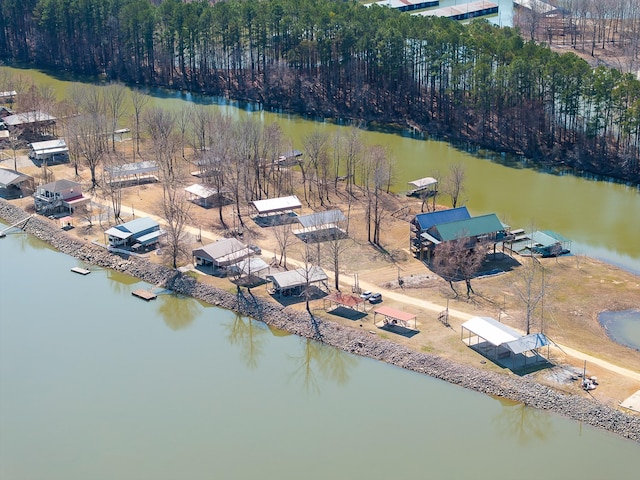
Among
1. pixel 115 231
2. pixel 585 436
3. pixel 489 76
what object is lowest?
pixel 585 436

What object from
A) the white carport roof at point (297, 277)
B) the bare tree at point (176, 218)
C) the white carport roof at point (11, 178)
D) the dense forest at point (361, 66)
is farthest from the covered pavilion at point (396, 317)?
the white carport roof at point (11, 178)

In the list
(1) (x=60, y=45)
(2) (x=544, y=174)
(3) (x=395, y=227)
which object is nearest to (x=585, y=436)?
(3) (x=395, y=227)

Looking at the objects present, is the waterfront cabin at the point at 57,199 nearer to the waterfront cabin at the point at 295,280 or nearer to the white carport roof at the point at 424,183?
the waterfront cabin at the point at 295,280

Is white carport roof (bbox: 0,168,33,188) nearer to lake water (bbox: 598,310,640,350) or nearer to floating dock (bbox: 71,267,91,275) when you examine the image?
floating dock (bbox: 71,267,91,275)

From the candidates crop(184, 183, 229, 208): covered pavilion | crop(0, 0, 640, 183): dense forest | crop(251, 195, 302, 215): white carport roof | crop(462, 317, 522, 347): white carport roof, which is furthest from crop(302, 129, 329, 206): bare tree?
crop(462, 317, 522, 347): white carport roof

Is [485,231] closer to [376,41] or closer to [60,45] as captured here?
[376,41]

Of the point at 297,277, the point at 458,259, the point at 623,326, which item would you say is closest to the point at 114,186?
the point at 297,277
